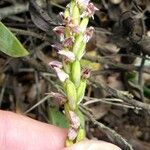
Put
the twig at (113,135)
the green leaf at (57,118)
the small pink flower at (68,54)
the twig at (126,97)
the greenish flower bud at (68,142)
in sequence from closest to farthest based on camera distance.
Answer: the small pink flower at (68,54)
the greenish flower bud at (68,142)
the twig at (113,135)
the twig at (126,97)
the green leaf at (57,118)

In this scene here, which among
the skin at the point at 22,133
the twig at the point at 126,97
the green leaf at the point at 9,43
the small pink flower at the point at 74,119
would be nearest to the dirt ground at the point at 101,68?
the twig at the point at 126,97

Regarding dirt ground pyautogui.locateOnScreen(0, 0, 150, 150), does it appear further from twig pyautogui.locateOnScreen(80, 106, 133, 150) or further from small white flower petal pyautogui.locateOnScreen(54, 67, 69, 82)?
small white flower petal pyautogui.locateOnScreen(54, 67, 69, 82)

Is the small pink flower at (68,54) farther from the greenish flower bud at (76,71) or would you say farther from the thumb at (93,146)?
the thumb at (93,146)

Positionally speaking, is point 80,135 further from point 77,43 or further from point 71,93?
point 77,43

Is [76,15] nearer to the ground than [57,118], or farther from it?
farther from it

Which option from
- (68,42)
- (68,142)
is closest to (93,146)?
(68,142)

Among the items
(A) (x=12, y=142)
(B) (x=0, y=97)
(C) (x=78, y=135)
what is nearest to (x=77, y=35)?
(C) (x=78, y=135)
